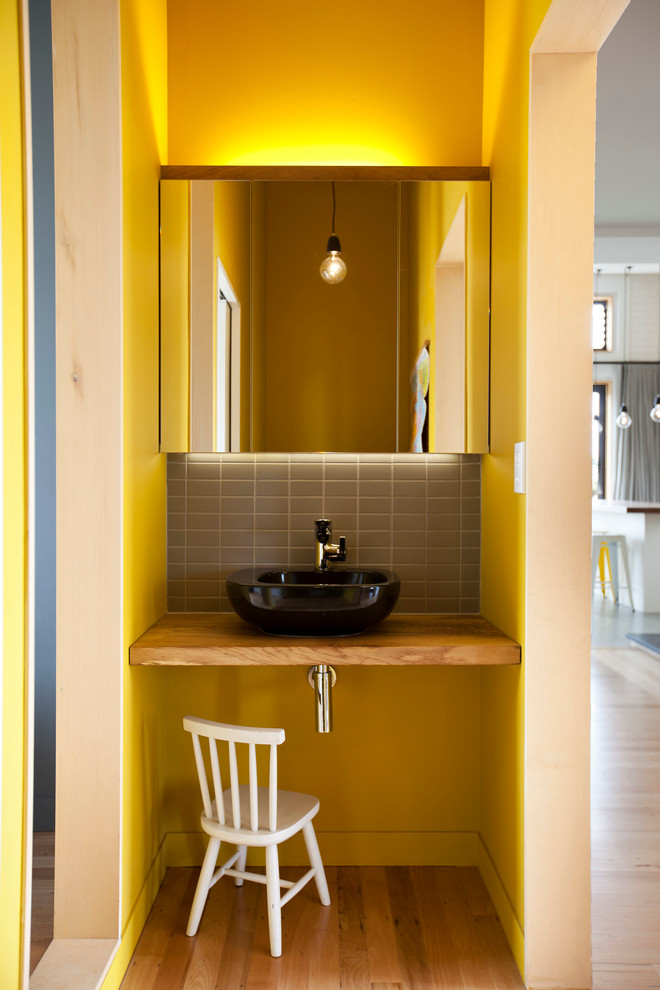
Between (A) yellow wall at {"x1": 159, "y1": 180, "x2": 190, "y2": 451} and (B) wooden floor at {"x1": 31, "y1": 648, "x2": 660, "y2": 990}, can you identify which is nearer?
(B) wooden floor at {"x1": 31, "y1": 648, "x2": 660, "y2": 990}

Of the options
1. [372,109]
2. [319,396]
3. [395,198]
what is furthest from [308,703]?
[372,109]

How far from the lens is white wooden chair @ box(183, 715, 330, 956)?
2025 millimetres

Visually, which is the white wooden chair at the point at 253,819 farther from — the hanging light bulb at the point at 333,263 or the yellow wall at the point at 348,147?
the hanging light bulb at the point at 333,263

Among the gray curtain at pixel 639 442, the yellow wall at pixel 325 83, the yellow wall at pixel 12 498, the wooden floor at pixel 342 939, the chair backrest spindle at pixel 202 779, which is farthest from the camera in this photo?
the gray curtain at pixel 639 442

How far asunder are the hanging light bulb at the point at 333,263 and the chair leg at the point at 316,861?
1.72m

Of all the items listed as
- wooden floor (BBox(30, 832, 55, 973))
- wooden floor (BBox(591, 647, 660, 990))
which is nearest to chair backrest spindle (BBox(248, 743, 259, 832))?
wooden floor (BBox(30, 832, 55, 973))

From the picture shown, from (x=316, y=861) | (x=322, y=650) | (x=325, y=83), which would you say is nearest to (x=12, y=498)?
(x=322, y=650)

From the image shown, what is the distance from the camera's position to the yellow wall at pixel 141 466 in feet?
6.58

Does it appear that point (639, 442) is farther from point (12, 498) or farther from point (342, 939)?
point (12, 498)

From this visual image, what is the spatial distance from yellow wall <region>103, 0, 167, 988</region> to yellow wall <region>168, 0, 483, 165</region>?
13 cm

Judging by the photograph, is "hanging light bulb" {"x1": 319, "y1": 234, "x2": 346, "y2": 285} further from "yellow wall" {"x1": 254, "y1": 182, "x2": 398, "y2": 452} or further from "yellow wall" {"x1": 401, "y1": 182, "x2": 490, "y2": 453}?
"yellow wall" {"x1": 401, "y1": 182, "x2": 490, "y2": 453}

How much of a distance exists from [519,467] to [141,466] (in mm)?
1081

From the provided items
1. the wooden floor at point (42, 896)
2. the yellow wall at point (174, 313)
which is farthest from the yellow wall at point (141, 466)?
the wooden floor at point (42, 896)

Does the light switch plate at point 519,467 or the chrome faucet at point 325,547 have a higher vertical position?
the light switch plate at point 519,467
